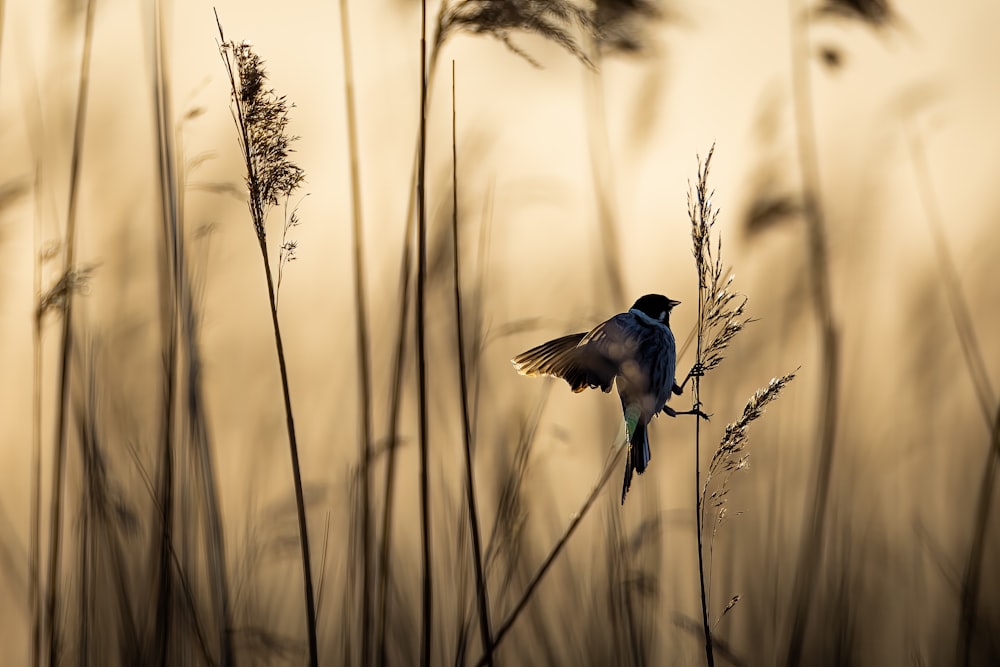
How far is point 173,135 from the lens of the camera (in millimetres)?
1599

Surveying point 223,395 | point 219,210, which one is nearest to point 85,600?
point 223,395

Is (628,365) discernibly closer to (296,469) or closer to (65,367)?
(296,469)

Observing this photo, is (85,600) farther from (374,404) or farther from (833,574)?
(833,574)

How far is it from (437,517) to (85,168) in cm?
104

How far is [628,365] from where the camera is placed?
1.06 m

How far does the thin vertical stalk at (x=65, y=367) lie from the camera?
1.48 m

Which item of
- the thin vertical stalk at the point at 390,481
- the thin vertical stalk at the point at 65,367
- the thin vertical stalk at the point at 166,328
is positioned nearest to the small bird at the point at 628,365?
the thin vertical stalk at the point at 390,481

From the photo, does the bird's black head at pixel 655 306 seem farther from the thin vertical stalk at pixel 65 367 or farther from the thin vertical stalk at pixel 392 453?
the thin vertical stalk at pixel 65 367

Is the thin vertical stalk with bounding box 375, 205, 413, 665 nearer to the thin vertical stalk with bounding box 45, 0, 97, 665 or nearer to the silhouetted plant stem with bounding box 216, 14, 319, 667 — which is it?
the silhouetted plant stem with bounding box 216, 14, 319, 667

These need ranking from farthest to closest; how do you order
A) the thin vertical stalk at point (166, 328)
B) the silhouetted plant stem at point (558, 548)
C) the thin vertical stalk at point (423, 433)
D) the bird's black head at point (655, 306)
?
the thin vertical stalk at point (166, 328) → the bird's black head at point (655, 306) → the thin vertical stalk at point (423, 433) → the silhouetted plant stem at point (558, 548)

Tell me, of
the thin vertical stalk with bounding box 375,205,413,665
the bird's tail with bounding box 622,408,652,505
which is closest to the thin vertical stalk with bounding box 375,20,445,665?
the thin vertical stalk with bounding box 375,205,413,665

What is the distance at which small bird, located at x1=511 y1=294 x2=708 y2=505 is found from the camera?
3.50ft

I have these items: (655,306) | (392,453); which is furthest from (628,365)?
(392,453)

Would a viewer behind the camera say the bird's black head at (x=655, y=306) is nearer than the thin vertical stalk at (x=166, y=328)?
Yes
